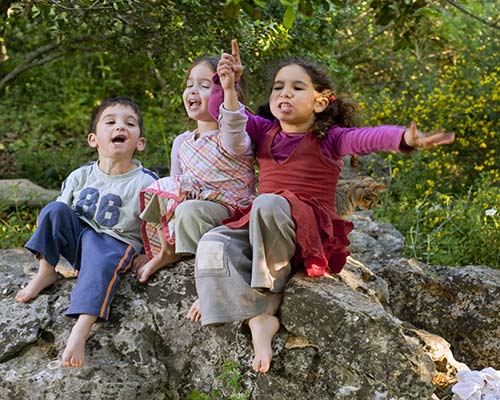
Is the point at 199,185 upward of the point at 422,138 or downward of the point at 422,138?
downward

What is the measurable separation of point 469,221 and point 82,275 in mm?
2878

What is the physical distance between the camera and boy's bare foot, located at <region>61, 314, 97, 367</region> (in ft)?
9.27

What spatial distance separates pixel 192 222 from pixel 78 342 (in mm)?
624

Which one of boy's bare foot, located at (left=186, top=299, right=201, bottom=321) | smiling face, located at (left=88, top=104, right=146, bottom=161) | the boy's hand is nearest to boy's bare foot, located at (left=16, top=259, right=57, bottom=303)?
smiling face, located at (left=88, top=104, right=146, bottom=161)

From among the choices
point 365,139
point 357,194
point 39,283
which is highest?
point 365,139

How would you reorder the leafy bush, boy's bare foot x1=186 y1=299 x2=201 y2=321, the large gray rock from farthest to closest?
the leafy bush
the large gray rock
boy's bare foot x1=186 y1=299 x2=201 y2=321

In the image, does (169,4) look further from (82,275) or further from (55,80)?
(55,80)

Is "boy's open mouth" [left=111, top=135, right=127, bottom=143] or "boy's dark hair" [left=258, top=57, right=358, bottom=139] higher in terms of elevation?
"boy's dark hair" [left=258, top=57, right=358, bottom=139]

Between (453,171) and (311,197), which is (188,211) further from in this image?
(453,171)

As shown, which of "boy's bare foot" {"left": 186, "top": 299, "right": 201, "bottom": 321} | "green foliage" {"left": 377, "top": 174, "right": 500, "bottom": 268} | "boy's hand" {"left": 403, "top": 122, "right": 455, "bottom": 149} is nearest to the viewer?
"boy's hand" {"left": 403, "top": 122, "right": 455, "bottom": 149}

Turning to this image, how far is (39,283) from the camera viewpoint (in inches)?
125

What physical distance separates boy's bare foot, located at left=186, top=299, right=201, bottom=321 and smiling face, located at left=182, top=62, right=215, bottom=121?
2.72 ft

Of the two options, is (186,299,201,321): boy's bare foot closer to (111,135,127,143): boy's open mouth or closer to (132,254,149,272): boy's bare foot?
(132,254,149,272): boy's bare foot

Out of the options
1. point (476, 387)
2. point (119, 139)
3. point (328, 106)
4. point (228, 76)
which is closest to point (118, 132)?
point (119, 139)
